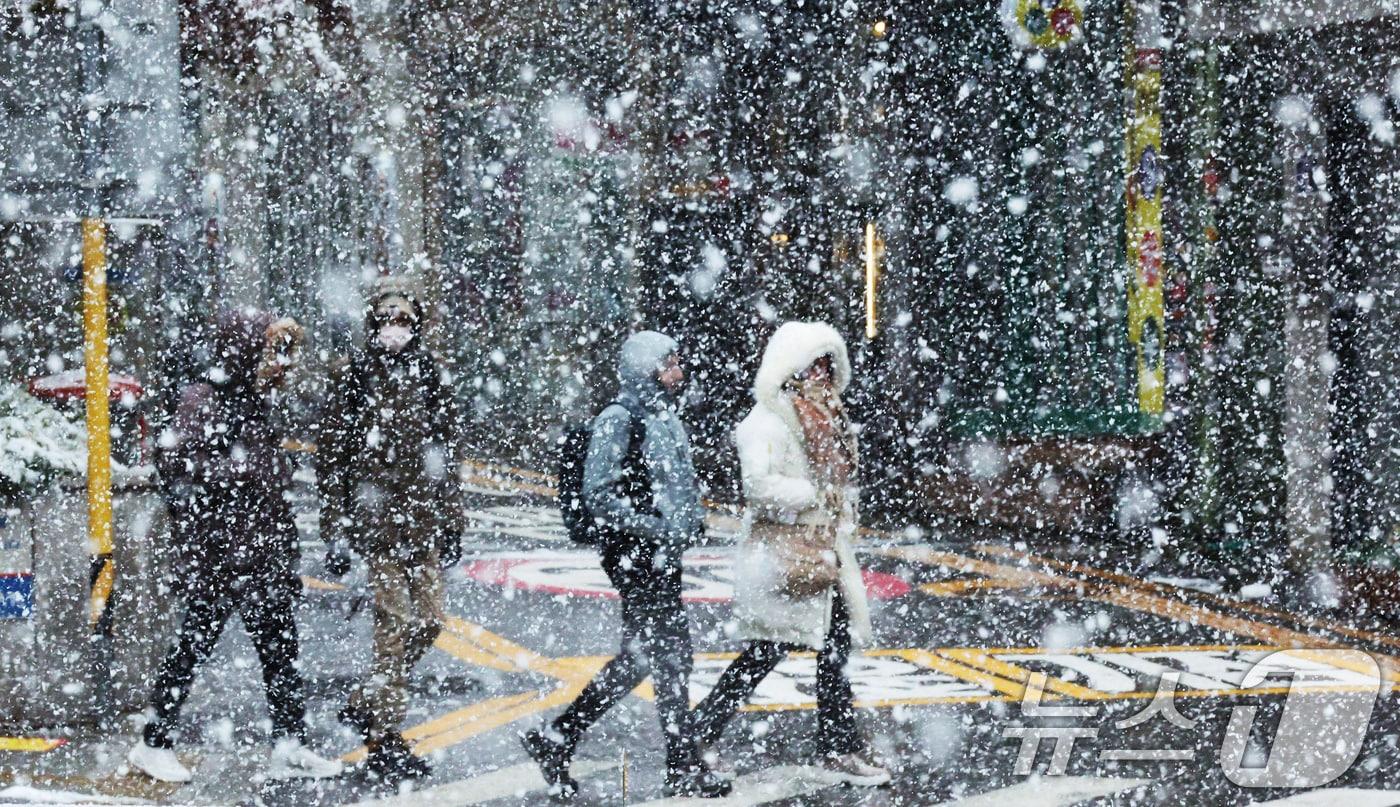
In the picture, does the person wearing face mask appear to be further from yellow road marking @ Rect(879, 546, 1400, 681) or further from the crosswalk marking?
yellow road marking @ Rect(879, 546, 1400, 681)

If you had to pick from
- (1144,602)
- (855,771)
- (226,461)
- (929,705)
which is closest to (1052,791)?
(855,771)

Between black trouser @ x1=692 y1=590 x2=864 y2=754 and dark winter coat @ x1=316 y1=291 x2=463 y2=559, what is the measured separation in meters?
1.23

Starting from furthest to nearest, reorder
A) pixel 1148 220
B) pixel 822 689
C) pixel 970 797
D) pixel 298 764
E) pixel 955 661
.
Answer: pixel 1148 220 → pixel 955 661 → pixel 298 764 → pixel 822 689 → pixel 970 797

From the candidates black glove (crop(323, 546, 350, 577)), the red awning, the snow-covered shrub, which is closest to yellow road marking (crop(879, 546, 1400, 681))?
black glove (crop(323, 546, 350, 577))

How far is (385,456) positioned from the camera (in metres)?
5.66

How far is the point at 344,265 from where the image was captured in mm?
30453

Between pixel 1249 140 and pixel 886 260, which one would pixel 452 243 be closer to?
pixel 886 260

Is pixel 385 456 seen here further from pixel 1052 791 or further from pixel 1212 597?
pixel 1212 597

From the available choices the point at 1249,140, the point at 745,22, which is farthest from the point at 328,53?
the point at 1249,140

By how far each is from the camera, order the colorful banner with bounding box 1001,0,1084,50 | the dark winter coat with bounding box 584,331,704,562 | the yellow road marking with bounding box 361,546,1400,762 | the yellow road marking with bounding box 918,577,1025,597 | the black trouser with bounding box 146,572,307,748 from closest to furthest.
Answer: the dark winter coat with bounding box 584,331,704,562, the black trouser with bounding box 146,572,307,748, the yellow road marking with bounding box 361,546,1400,762, the yellow road marking with bounding box 918,577,1025,597, the colorful banner with bounding box 1001,0,1084,50

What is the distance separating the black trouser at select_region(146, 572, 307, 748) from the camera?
560 cm

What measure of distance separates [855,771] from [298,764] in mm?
2104

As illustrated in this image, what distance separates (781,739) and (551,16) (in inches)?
776

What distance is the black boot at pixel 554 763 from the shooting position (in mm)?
5430
